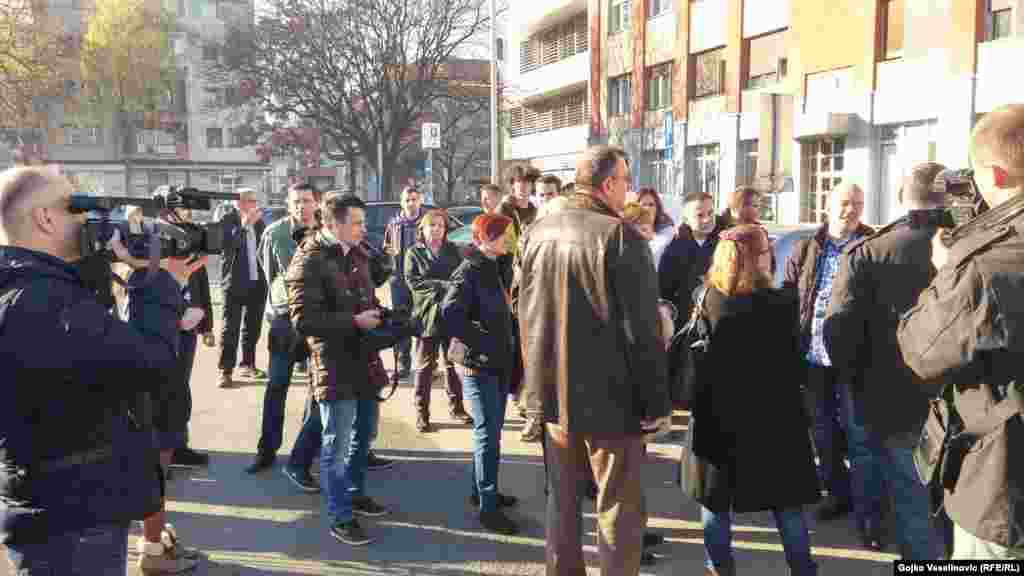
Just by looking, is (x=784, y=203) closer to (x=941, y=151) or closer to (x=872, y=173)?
(x=872, y=173)

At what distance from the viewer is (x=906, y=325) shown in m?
2.56

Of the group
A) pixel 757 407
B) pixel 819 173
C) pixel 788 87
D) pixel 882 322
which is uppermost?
pixel 788 87

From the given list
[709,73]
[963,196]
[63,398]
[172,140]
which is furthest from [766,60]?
[172,140]

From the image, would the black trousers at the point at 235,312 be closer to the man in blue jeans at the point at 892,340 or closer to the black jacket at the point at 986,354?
the man in blue jeans at the point at 892,340

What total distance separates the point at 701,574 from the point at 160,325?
299cm

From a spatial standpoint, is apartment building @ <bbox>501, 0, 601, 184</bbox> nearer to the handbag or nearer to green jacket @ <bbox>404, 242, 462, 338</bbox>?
green jacket @ <bbox>404, 242, 462, 338</bbox>

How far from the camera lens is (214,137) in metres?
55.2

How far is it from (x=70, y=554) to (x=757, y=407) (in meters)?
2.72

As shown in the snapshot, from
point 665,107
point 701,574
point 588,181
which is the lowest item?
point 701,574

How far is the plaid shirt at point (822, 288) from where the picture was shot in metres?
4.96

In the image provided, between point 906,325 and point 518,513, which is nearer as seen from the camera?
point 906,325

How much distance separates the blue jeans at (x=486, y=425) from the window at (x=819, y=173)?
2016cm

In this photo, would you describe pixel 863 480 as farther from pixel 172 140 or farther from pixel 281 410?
pixel 172 140

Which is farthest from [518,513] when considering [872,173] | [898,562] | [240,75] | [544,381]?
[240,75]
